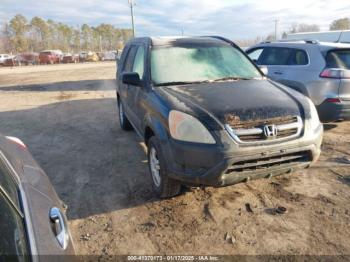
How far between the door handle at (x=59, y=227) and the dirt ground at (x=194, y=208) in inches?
38.8

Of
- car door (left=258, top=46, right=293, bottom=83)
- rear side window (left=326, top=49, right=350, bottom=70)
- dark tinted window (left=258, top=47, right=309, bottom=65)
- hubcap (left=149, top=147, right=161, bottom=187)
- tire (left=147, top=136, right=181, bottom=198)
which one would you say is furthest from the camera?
car door (left=258, top=46, right=293, bottom=83)

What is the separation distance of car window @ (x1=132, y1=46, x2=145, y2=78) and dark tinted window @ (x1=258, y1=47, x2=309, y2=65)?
315cm

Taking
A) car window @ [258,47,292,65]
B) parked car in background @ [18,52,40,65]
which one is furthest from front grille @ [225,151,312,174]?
parked car in background @ [18,52,40,65]

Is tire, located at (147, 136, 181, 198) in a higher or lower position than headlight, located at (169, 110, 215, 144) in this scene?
lower

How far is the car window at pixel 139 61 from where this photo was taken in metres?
4.61

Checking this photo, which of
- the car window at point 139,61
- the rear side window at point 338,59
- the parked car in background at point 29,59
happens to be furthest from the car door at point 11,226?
the parked car in background at point 29,59

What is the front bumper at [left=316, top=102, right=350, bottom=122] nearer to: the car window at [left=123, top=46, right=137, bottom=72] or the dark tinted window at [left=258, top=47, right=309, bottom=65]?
the dark tinted window at [left=258, top=47, right=309, bottom=65]

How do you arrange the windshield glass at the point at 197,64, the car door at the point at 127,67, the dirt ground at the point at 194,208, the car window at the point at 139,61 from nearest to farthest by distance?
the dirt ground at the point at 194,208
the windshield glass at the point at 197,64
the car window at the point at 139,61
the car door at the point at 127,67

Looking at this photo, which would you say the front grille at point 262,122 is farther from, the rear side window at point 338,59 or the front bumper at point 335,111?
the rear side window at point 338,59

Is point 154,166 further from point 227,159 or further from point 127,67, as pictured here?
point 127,67

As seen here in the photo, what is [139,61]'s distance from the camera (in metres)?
4.90

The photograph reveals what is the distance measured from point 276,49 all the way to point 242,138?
4.40 metres

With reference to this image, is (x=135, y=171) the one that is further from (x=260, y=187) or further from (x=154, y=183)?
(x=260, y=187)

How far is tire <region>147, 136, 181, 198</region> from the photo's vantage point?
3506 mm
